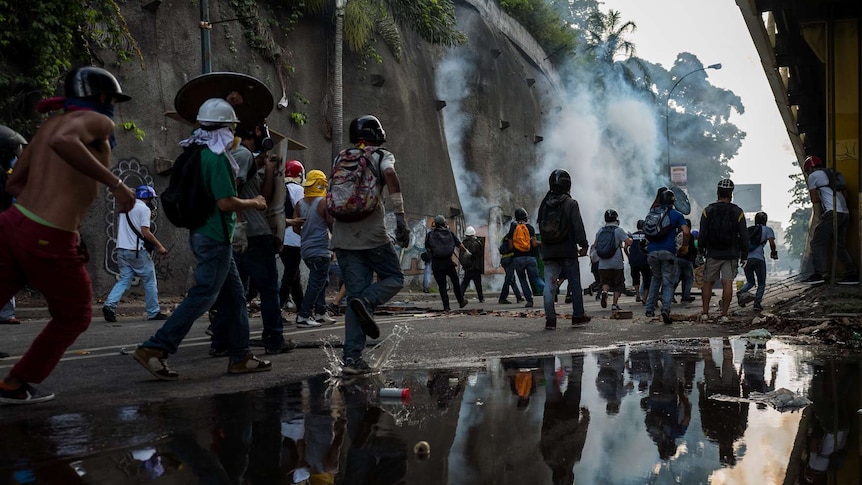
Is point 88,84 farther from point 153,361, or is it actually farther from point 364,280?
point 364,280

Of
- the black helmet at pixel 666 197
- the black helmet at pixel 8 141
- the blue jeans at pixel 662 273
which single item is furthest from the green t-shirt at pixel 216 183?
the black helmet at pixel 666 197

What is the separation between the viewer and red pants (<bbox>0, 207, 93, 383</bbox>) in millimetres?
4141

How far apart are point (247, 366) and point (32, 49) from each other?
13.4 m

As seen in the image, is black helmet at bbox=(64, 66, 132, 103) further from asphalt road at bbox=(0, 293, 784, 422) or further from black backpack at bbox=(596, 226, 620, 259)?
black backpack at bbox=(596, 226, 620, 259)

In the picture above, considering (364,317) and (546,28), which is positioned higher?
(546,28)

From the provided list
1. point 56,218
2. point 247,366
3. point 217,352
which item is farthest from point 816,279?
point 56,218

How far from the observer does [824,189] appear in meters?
11.4

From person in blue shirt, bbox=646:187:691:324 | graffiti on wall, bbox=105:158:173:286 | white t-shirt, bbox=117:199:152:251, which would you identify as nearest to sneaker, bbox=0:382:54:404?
white t-shirt, bbox=117:199:152:251

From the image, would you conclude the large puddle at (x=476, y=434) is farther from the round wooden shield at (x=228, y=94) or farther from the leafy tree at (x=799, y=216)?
the leafy tree at (x=799, y=216)

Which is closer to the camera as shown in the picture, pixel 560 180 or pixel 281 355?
pixel 281 355

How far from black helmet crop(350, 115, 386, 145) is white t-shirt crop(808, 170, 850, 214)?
7.80 meters

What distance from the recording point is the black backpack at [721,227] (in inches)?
417

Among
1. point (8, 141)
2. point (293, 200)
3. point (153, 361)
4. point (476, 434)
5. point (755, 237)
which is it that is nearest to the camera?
point (476, 434)

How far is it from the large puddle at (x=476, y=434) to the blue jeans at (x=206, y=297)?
74 cm
